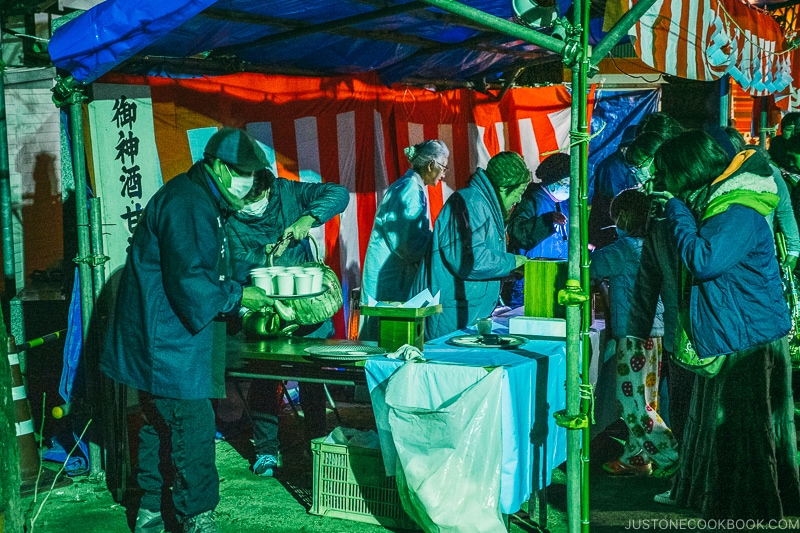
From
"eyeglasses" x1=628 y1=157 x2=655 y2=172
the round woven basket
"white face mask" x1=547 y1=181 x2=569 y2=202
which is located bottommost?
the round woven basket

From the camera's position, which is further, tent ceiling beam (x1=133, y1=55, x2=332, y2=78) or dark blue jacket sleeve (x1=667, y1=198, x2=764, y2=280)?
tent ceiling beam (x1=133, y1=55, x2=332, y2=78)

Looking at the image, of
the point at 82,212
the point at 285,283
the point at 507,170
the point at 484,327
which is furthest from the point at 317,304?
the point at 82,212

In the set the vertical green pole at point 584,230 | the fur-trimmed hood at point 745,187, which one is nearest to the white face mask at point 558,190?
the fur-trimmed hood at point 745,187

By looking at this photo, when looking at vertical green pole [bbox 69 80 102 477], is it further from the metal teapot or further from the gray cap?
the gray cap

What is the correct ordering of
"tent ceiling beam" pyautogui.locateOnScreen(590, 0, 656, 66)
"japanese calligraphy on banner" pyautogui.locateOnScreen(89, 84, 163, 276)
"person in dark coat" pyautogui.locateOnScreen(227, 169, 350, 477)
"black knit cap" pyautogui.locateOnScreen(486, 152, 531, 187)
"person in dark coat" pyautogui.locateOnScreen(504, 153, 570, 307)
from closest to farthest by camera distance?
"tent ceiling beam" pyautogui.locateOnScreen(590, 0, 656, 66) → "person in dark coat" pyautogui.locateOnScreen(227, 169, 350, 477) → "black knit cap" pyautogui.locateOnScreen(486, 152, 531, 187) → "japanese calligraphy on banner" pyautogui.locateOnScreen(89, 84, 163, 276) → "person in dark coat" pyautogui.locateOnScreen(504, 153, 570, 307)

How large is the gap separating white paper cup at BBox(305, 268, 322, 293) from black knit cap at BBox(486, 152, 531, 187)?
164 centimetres

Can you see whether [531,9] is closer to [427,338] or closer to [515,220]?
[427,338]

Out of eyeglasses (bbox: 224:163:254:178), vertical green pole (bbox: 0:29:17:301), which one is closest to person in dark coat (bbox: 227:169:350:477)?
eyeglasses (bbox: 224:163:254:178)

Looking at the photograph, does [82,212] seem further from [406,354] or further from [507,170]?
[507,170]

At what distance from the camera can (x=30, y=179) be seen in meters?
11.9

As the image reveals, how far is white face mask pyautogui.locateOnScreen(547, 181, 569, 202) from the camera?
7551 millimetres

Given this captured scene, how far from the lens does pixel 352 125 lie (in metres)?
8.02

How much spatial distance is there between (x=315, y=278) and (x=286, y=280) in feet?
0.58

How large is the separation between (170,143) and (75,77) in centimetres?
144
